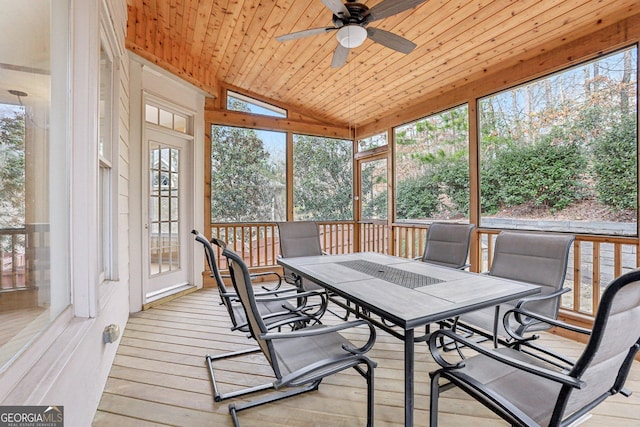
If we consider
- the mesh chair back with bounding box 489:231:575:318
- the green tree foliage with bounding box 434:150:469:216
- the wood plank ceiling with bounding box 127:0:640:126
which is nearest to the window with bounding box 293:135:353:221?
the wood plank ceiling with bounding box 127:0:640:126

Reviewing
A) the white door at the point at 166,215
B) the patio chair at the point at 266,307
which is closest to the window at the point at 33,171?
the patio chair at the point at 266,307

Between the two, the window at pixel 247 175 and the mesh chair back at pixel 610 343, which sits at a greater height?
the window at pixel 247 175

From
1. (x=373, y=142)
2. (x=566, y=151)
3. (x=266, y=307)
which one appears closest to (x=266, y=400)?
(x=266, y=307)

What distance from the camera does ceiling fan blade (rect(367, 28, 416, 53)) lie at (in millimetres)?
2395

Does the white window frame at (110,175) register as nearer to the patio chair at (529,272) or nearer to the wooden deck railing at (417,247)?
the wooden deck railing at (417,247)

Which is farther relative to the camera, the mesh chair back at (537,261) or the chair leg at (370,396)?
the mesh chair back at (537,261)

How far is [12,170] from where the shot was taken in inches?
46.3

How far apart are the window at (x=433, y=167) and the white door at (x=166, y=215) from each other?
3.25 meters

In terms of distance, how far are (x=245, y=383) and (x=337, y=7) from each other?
266 centimetres

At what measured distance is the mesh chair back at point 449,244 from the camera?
291 cm

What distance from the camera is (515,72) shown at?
3.35 m

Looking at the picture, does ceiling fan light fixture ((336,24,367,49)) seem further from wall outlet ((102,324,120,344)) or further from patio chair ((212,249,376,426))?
wall outlet ((102,324,120,344))

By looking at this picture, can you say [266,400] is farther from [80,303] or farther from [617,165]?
[617,165]

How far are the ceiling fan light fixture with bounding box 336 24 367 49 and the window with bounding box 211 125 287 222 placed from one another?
9.61 ft
